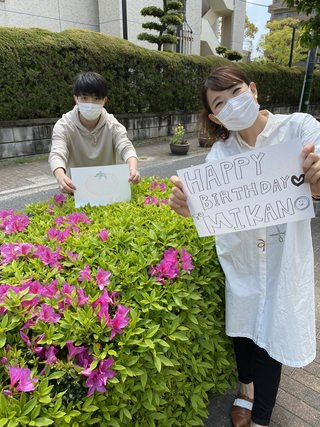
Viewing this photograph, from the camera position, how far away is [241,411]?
197 cm

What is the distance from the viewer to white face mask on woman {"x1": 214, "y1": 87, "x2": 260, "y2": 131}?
1.55 m

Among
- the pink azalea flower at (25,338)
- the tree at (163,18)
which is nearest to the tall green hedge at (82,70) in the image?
the tree at (163,18)

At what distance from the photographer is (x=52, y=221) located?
2172mm

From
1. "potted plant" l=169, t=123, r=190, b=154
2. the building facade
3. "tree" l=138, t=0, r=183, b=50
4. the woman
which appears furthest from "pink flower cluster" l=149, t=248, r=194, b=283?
the building facade

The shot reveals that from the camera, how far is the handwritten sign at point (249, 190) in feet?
4.56

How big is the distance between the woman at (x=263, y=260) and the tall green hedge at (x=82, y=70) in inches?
314

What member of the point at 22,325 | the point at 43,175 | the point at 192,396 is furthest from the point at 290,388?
the point at 43,175

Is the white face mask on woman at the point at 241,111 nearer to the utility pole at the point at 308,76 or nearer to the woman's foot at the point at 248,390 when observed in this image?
the woman's foot at the point at 248,390

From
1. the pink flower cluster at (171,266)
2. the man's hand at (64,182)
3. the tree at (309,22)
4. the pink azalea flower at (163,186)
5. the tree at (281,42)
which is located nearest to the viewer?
the pink flower cluster at (171,266)

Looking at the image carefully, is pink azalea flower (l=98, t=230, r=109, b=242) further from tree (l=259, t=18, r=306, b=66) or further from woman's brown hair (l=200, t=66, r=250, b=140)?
tree (l=259, t=18, r=306, b=66)

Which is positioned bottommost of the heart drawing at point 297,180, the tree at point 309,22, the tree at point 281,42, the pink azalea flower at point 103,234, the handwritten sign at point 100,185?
the pink azalea flower at point 103,234

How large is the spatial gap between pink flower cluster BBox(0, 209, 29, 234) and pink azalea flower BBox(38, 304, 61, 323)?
3.02 ft

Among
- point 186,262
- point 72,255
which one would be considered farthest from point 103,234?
point 186,262

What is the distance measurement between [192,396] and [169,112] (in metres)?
11.9
